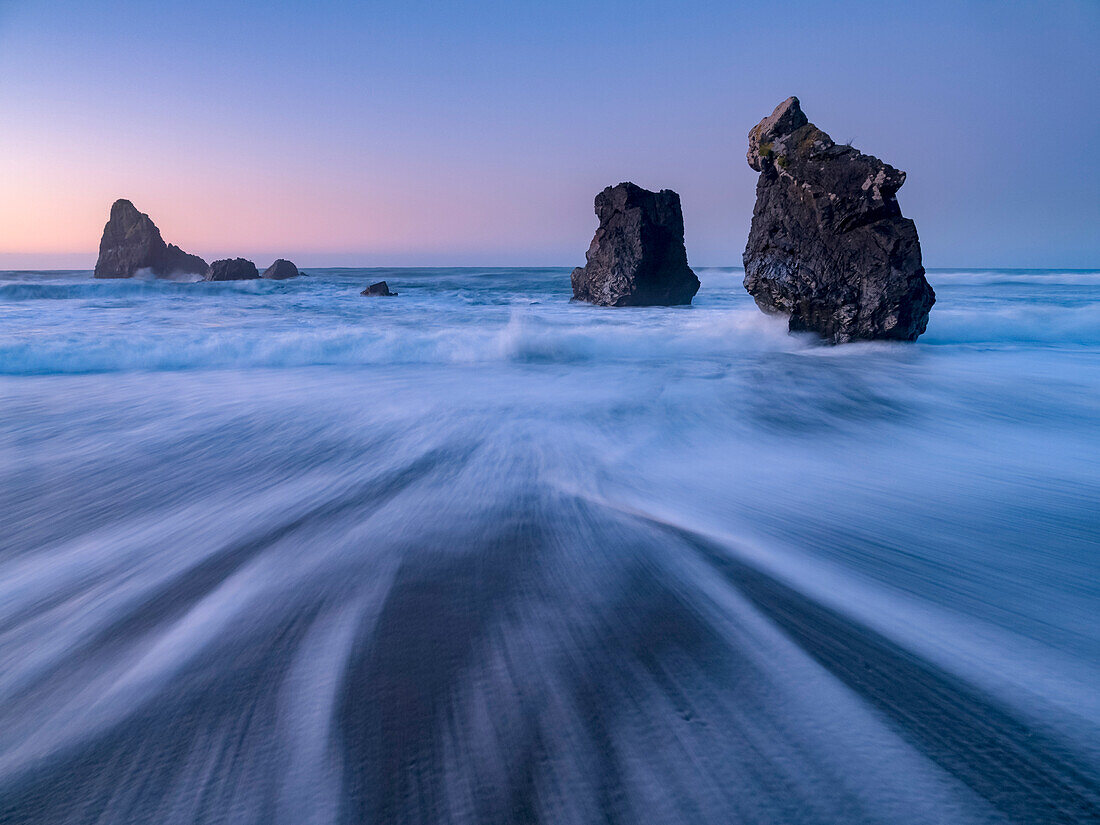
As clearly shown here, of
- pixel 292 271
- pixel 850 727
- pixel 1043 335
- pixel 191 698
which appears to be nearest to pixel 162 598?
pixel 191 698

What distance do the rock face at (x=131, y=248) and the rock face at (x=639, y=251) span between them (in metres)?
54.3

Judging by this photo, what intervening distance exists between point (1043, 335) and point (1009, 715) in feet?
46.3

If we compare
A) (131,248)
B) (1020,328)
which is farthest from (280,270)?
(1020,328)

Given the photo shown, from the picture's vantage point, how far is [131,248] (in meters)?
53.7

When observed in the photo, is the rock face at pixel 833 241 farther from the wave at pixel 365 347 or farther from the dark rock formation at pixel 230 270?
the dark rock formation at pixel 230 270

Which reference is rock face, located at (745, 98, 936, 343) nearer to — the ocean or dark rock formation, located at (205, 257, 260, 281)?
the ocean

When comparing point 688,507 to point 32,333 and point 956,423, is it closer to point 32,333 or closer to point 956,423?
point 956,423

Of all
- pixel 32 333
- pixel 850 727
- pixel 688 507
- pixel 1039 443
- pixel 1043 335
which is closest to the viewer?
pixel 850 727

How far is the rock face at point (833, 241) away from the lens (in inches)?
354

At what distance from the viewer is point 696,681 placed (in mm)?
1688

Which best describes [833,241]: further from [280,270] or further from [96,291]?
[280,270]

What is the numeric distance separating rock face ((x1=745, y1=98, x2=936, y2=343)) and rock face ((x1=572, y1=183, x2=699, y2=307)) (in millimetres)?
11209

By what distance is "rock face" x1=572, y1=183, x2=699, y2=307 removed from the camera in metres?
22.0

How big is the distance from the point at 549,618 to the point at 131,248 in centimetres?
7033
